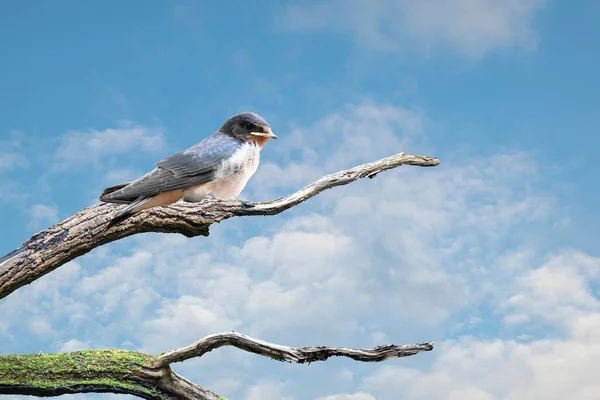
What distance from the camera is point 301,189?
Result: 17.7 ft

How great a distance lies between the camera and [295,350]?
4441 mm

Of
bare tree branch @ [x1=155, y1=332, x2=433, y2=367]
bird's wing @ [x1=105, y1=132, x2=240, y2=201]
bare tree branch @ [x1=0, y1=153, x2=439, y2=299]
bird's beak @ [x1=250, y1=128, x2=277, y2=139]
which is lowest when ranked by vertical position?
bare tree branch @ [x1=155, y1=332, x2=433, y2=367]

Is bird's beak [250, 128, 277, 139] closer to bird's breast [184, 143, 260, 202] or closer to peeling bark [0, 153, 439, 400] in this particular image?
bird's breast [184, 143, 260, 202]

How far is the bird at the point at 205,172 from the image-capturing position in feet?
16.2

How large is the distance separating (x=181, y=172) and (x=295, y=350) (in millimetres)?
1644

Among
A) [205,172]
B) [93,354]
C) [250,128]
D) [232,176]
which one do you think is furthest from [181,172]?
[93,354]

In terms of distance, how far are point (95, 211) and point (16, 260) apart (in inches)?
26.3

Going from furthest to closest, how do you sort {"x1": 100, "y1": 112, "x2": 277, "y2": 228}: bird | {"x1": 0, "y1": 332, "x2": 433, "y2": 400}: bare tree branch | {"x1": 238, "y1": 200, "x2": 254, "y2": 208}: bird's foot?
{"x1": 238, "y1": 200, "x2": 254, "y2": 208}: bird's foot
{"x1": 100, "y1": 112, "x2": 277, "y2": 228}: bird
{"x1": 0, "y1": 332, "x2": 433, "y2": 400}: bare tree branch

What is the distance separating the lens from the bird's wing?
194 inches

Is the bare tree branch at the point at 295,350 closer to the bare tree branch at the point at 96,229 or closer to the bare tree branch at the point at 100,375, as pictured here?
the bare tree branch at the point at 100,375

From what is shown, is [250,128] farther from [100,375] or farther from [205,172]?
[100,375]

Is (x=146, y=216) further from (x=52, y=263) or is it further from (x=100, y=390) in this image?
(x=100, y=390)

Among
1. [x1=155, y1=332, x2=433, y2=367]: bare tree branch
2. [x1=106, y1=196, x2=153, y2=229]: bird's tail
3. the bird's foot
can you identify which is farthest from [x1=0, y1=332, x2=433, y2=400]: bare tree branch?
the bird's foot

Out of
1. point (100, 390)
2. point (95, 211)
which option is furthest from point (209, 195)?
point (100, 390)
